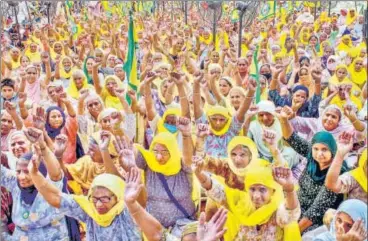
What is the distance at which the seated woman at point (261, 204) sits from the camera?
2.80m

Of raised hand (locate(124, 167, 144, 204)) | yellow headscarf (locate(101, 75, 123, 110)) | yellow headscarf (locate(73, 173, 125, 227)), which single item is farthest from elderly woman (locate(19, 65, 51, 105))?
raised hand (locate(124, 167, 144, 204))

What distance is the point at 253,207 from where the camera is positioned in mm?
2830

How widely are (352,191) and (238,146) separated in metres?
0.57

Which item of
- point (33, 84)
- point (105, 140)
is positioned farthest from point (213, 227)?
point (33, 84)

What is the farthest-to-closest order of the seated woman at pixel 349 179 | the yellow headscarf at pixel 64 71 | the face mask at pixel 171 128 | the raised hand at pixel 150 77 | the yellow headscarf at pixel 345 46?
the yellow headscarf at pixel 64 71, the yellow headscarf at pixel 345 46, the raised hand at pixel 150 77, the face mask at pixel 171 128, the seated woman at pixel 349 179

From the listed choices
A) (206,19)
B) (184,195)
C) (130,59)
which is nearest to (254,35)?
(206,19)

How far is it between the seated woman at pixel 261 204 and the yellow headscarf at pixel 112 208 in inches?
14.3

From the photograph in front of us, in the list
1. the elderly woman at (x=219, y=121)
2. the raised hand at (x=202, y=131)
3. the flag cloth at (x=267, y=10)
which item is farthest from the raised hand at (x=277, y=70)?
the raised hand at (x=202, y=131)

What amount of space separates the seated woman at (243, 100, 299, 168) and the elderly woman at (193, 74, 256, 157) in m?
0.05

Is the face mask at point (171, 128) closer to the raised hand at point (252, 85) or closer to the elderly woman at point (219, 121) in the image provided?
the elderly woman at point (219, 121)

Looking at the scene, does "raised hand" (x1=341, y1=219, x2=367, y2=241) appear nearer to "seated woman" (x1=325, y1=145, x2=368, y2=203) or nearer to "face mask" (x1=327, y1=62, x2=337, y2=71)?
"seated woman" (x1=325, y1=145, x2=368, y2=203)

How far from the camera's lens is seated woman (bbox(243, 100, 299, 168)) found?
3191 mm

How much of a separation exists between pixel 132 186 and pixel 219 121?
784 mm

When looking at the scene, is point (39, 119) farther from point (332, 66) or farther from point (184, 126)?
point (332, 66)
